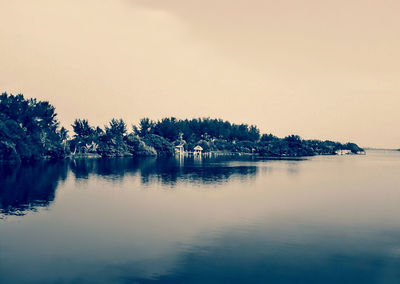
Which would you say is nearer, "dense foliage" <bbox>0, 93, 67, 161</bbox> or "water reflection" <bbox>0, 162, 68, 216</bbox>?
"water reflection" <bbox>0, 162, 68, 216</bbox>

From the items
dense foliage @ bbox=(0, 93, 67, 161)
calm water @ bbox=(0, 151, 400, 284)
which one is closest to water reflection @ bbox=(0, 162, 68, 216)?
calm water @ bbox=(0, 151, 400, 284)

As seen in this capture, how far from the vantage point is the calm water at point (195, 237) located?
16.8m

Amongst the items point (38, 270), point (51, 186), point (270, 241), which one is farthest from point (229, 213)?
point (51, 186)

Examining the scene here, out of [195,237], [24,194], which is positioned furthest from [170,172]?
[195,237]

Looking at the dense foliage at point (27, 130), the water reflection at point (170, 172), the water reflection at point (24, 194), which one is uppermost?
the dense foliage at point (27, 130)

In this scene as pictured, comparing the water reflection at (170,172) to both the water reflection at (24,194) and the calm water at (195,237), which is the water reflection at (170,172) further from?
the calm water at (195,237)

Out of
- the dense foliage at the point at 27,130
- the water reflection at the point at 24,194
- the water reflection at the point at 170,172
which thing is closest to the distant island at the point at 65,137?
the dense foliage at the point at 27,130

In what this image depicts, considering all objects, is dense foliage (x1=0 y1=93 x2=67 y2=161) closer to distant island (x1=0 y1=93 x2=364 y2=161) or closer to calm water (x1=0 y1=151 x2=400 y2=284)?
distant island (x1=0 y1=93 x2=364 y2=161)

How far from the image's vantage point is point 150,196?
41094mm

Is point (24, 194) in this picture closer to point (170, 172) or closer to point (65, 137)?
point (170, 172)

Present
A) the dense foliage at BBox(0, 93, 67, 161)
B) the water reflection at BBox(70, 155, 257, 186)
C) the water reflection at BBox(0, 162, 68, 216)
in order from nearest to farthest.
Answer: the water reflection at BBox(0, 162, 68, 216), the water reflection at BBox(70, 155, 257, 186), the dense foliage at BBox(0, 93, 67, 161)

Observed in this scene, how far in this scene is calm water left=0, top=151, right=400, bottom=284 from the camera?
16.8 metres

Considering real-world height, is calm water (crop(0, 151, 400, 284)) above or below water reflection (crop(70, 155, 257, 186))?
below

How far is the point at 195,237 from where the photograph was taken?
23422 millimetres
